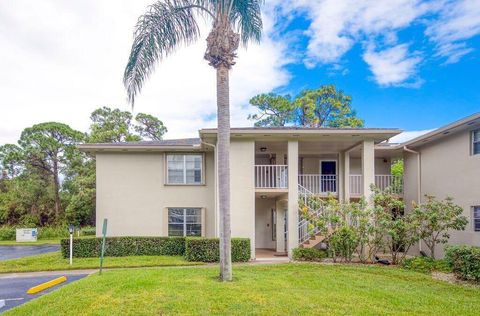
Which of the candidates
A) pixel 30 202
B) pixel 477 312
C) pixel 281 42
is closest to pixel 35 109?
pixel 30 202

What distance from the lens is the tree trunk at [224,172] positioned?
931 cm

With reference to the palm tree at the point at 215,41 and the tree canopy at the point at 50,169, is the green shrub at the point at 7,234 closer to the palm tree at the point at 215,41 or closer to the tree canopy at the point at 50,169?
the tree canopy at the point at 50,169

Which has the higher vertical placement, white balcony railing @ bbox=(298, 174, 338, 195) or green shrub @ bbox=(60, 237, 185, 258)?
white balcony railing @ bbox=(298, 174, 338, 195)

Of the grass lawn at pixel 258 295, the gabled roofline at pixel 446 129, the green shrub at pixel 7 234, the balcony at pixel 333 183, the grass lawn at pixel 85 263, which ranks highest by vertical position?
the gabled roofline at pixel 446 129

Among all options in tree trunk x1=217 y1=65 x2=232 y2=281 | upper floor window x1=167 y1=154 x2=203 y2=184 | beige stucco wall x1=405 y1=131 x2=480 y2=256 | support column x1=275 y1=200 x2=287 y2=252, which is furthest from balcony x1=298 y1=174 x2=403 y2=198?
tree trunk x1=217 y1=65 x2=232 y2=281

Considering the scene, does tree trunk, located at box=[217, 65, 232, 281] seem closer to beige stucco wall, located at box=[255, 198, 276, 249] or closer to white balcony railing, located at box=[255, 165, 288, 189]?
white balcony railing, located at box=[255, 165, 288, 189]

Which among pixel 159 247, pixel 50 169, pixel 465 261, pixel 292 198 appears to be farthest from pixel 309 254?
pixel 50 169

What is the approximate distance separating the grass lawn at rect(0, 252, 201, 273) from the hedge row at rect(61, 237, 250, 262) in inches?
19.0

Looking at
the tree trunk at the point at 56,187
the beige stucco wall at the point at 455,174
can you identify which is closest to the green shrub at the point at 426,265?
the beige stucco wall at the point at 455,174

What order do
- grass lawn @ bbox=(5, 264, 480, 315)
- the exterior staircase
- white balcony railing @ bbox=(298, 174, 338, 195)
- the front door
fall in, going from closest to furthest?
grass lawn @ bbox=(5, 264, 480, 315), the exterior staircase, white balcony railing @ bbox=(298, 174, 338, 195), the front door

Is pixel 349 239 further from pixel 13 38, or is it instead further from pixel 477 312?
pixel 13 38

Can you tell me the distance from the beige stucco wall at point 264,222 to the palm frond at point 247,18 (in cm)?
969

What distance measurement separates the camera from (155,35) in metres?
9.96

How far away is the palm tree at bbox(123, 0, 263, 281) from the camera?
9406 mm
